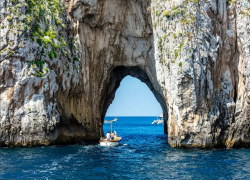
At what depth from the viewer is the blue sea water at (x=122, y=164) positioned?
25734 millimetres

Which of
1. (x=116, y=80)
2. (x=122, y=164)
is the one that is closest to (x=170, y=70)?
(x=122, y=164)

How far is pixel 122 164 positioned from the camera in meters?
30.6

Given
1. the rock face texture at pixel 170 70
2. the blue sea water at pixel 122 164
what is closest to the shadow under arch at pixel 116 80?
the rock face texture at pixel 170 70

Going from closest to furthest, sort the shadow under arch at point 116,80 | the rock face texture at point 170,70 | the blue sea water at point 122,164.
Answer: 1. the blue sea water at point 122,164
2. the rock face texture at point 170,70
3. the shadow under arch at point 116,80

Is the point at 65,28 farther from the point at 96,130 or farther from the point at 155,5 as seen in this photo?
the point at 96,130

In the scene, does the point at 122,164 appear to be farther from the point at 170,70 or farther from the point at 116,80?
the point at 116,80

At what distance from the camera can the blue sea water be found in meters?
25.7

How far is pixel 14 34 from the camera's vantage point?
4203 centimetres

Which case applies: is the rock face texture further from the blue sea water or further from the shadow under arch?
the shadow under arch

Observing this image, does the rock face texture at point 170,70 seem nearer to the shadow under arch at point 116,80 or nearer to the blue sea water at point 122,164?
the blue sea water at point 122,164

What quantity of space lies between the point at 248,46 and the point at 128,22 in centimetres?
1750

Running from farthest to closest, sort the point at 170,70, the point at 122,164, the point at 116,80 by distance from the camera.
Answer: the point at 116,80 < the point at 170,70 < the point at 122,164

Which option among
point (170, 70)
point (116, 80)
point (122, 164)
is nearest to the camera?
point (122, 164)

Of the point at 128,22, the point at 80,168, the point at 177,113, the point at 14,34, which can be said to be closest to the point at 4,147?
the point at 14,34
